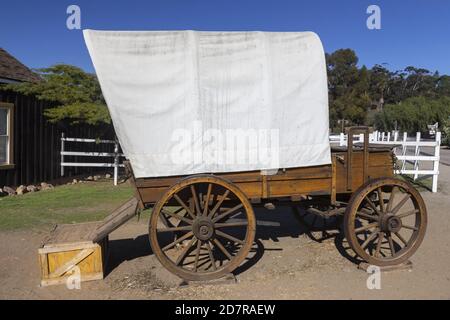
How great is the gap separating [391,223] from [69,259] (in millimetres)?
3629

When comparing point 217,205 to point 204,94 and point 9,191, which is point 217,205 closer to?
point 204,94

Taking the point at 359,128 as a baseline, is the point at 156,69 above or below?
above

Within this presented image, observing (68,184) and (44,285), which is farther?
(68,184)

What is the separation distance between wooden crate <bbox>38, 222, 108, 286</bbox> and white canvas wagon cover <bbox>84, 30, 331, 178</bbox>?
1.00 m

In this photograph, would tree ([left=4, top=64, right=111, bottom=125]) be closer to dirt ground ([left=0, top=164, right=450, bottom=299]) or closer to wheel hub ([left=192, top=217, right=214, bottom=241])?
dirt ground ([left=0, top=164, right=450, bottom=299])

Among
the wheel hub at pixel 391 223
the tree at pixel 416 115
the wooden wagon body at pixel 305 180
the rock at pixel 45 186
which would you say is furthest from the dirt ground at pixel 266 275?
the tree at pixel 416 115

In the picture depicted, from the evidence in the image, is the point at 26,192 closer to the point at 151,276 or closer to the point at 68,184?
the point at 68,184

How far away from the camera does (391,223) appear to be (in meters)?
5.04

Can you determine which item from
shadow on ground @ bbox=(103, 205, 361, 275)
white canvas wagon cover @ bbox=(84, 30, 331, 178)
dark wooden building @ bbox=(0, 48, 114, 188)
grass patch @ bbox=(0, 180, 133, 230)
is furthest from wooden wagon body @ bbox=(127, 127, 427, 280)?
dark wooden building @ bbox=(0, 48, 114, 188)

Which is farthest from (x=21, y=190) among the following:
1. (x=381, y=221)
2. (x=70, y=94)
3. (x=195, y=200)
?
(x=381, y=221)

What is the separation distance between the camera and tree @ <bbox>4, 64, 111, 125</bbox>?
12.7 meters

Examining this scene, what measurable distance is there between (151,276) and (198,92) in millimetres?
2152

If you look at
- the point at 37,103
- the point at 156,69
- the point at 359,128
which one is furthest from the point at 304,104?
the point at 37,103

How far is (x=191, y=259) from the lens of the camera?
5598 millimetres
